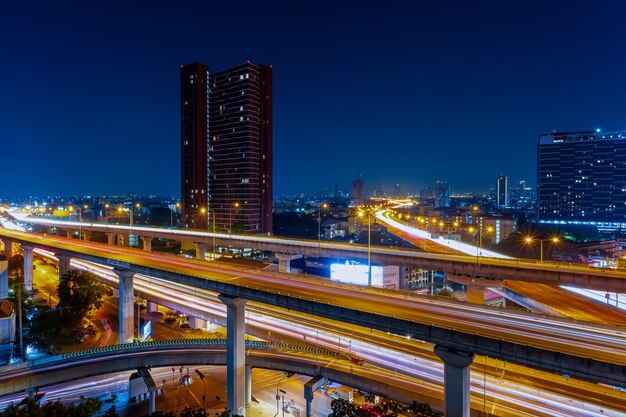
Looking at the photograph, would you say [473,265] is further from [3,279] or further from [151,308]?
[3,279]

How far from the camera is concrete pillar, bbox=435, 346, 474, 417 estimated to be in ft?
64.8


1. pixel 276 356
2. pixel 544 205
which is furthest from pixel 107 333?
pixel 544 205

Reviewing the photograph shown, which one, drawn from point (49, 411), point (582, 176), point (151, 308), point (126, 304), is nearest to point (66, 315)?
point (126, 304)

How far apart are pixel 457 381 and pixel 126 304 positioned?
3619cm

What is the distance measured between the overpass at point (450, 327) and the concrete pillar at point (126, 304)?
42.8 feet

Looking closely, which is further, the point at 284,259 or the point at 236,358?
the point at 284,259

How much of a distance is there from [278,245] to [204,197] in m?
68.7

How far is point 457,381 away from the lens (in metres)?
20.0

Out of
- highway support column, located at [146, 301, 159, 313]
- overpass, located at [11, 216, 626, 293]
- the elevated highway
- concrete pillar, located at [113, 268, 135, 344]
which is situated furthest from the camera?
highway support column, located at [146, 301, 159, 313]

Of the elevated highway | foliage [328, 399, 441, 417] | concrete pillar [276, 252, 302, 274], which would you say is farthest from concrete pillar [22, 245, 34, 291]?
foliage [328, 399, 441, 417]

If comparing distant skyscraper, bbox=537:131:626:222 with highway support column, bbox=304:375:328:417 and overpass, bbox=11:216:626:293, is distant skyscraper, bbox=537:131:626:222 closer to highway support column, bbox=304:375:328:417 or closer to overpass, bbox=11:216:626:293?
overpass, bbox=11:216:626:293

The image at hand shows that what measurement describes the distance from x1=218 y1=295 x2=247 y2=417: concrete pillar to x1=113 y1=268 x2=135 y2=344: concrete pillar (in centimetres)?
1833

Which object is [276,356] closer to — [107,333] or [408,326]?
[408,326]

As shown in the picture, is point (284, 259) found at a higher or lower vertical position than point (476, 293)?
higher
